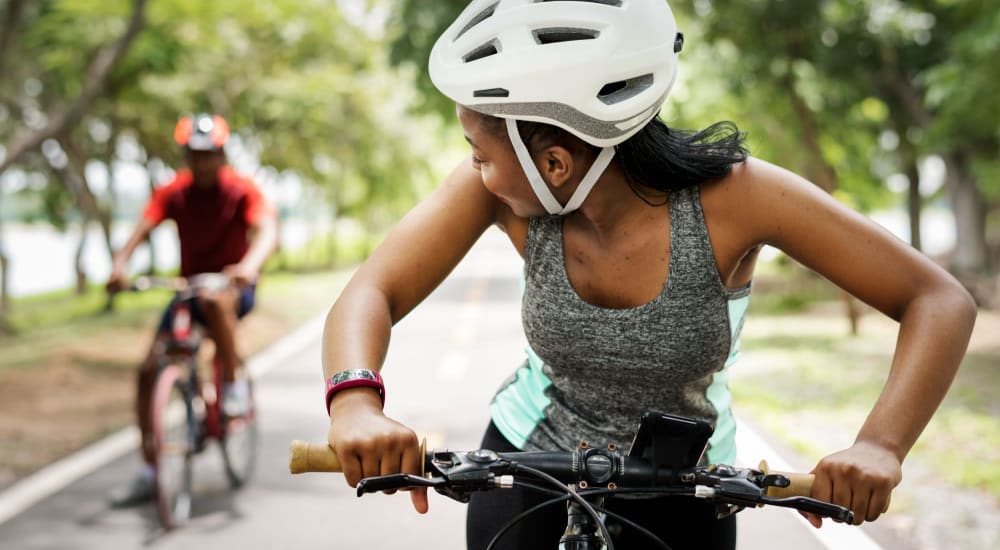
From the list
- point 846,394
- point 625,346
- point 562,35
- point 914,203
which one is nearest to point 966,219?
point 914,203

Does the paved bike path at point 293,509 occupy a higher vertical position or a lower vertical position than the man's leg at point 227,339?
lower

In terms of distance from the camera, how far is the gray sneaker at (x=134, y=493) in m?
6.08

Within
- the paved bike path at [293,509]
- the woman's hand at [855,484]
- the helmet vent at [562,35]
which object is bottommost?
the paved bike path at [293,509]

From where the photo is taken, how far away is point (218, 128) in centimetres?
609

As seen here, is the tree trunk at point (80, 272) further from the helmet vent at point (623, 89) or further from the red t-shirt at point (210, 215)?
the helmet vent at point (623, 89)

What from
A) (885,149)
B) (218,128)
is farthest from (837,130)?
(218,128)

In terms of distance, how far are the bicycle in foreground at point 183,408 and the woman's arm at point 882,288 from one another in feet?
13.9

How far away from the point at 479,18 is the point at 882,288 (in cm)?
88

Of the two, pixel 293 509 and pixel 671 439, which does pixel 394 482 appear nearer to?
pixel 671 439

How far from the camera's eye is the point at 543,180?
2.00m

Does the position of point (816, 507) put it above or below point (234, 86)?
below

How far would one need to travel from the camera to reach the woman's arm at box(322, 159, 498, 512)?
1.76 meters

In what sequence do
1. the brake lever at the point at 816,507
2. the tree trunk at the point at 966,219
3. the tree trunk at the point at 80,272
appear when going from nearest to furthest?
the brake lever at the point at 816,507
the tree trunk at the point at 966,219
the tree trunk at the point at 80,272

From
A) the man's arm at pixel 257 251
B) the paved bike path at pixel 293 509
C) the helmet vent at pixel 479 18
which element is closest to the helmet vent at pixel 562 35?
the helmet vent at pixel 479 18
